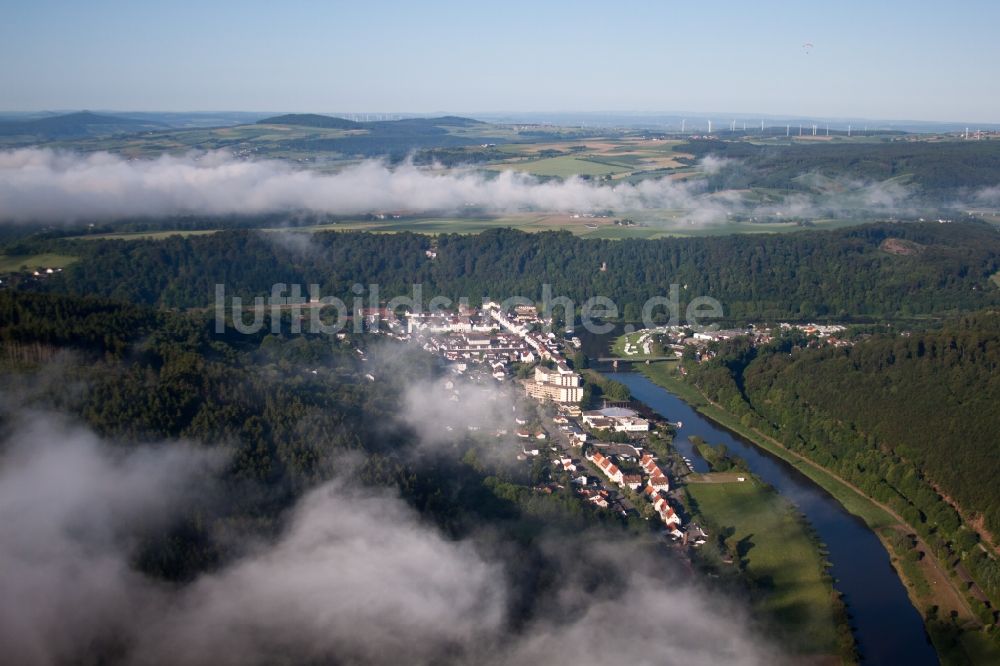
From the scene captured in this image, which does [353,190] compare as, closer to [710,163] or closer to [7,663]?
[710,163]

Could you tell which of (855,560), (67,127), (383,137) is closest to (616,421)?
(855,560)

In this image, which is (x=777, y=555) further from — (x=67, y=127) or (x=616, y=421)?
(x=67, y=127)

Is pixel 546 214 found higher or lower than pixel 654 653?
higher

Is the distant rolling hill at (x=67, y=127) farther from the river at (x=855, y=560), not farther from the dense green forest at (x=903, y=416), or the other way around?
the river at (x=855, y=560)

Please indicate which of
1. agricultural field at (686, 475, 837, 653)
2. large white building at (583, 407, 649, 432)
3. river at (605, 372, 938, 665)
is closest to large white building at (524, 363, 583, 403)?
large white building at (583, 407, 649, 432)

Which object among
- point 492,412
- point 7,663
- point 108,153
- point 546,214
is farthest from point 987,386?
point 108,153
